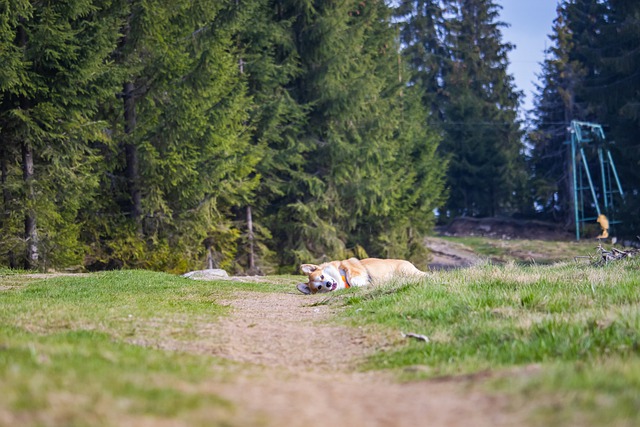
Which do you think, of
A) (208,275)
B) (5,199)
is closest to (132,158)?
(5,199)

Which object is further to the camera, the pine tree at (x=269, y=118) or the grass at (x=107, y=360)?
the pine tree at (x=269, y=118)

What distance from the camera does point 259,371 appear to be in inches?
208

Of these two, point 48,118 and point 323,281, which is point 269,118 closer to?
point 48,118

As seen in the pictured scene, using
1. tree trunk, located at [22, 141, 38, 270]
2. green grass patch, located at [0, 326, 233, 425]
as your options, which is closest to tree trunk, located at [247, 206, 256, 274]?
tree trunk, located at [22, 141, 38, 270]

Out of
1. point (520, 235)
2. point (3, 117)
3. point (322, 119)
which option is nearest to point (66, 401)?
point (3, 117)

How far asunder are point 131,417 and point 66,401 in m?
0.36

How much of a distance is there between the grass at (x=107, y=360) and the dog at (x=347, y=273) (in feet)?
8.74

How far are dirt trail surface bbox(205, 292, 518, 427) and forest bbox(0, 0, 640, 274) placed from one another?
12.5 meters

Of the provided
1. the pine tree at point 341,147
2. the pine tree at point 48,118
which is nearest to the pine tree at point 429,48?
the pine tree at point 341,147

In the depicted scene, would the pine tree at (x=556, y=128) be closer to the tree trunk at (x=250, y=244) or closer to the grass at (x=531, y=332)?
the tree trunk at (x=250, y=244)

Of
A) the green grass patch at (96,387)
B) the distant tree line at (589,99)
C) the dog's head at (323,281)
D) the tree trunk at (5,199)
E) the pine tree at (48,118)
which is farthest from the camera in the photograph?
the distant tree line at (589,99)

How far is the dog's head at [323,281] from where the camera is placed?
1366cm

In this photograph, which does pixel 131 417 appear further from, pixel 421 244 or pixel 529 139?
pixel 529 139

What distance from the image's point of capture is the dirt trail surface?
10.8 feet
